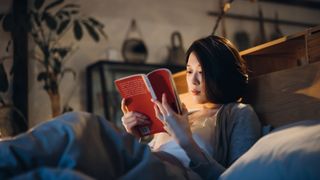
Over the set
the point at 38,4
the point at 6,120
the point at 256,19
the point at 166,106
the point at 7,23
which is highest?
the point at 38,4

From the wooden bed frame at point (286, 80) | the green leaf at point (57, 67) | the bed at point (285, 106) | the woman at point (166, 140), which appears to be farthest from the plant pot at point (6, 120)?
the wooden bed frame at point (286, 80)

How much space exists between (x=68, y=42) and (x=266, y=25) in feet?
5.96

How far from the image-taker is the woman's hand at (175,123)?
52.2 inches

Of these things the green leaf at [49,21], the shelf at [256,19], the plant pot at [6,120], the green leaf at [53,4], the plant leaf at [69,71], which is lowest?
the plant pot at [6,120]

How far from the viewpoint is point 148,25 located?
3.59 metres

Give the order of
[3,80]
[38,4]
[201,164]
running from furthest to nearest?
[38,4] < [3,80] < [201,164]

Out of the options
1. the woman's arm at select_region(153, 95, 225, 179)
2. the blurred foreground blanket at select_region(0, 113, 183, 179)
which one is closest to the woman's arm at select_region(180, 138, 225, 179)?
the woman's arm at select_region(153, 95, 225, 179)

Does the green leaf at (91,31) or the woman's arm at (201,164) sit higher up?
the green leaf at (91,31)

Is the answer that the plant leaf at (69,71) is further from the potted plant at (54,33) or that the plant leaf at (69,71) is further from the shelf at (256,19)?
the shelf at (256,19)

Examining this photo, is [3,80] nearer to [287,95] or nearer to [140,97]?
[140,97]

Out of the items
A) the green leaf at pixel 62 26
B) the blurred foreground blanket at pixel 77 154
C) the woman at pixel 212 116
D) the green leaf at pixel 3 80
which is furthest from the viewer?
the green leaf at pixel 62 26

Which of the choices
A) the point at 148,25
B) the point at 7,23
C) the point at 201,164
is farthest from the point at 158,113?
the point at 148,25

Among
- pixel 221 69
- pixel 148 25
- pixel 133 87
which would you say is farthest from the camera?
pixel 148 25

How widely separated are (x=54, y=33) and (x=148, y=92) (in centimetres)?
189
